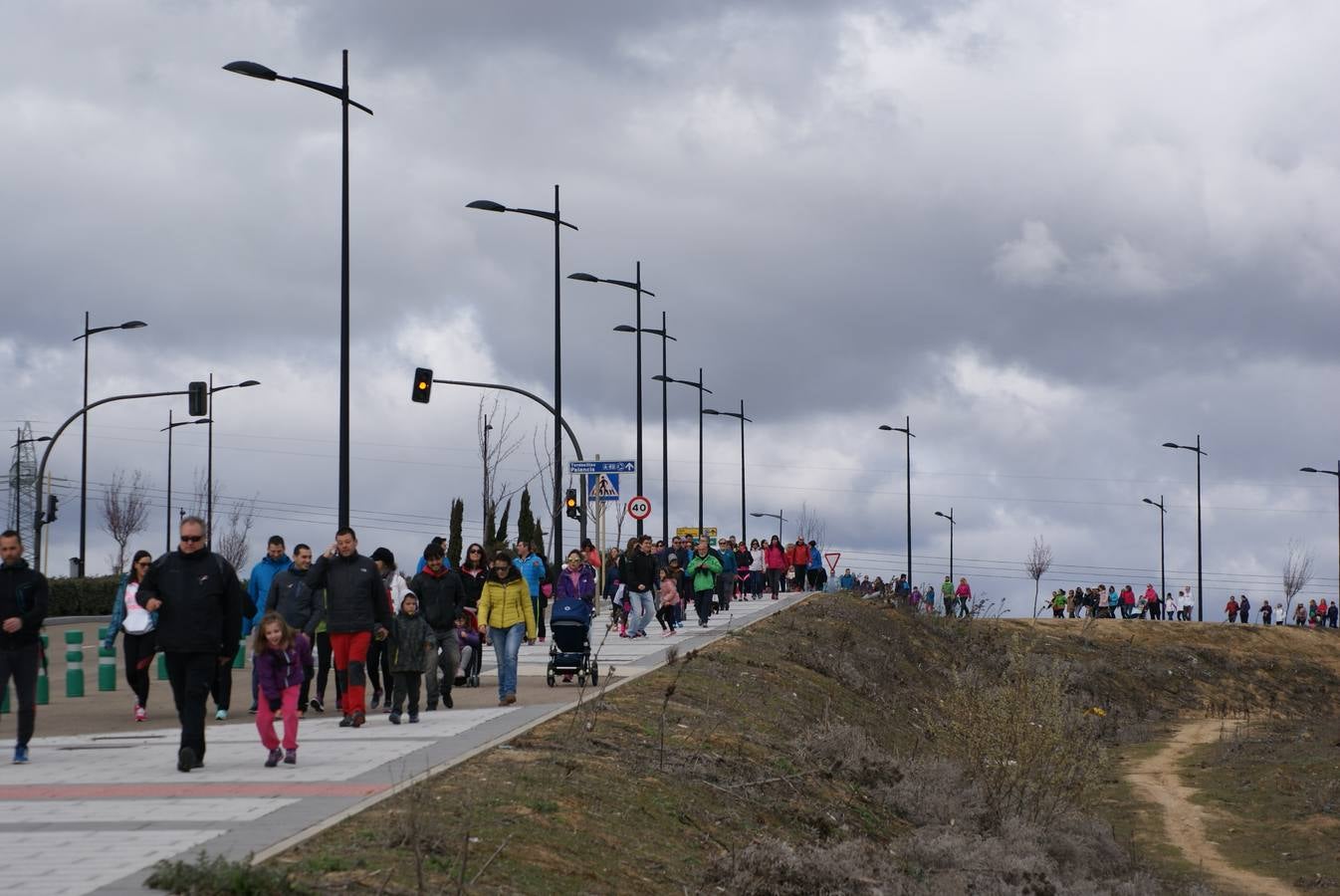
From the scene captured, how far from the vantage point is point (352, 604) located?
647 inches

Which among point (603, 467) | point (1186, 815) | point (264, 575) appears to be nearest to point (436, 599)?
point (264, 575)

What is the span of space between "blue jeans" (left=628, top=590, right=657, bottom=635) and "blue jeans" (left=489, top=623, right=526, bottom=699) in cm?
1286

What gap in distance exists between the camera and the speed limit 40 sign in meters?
47.5

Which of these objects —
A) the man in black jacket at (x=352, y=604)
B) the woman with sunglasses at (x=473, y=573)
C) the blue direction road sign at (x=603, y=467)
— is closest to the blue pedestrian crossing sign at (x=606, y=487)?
the blue direction road sign at (x=603, y=467)

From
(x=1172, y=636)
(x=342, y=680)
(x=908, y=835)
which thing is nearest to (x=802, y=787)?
(x=908, y=835)

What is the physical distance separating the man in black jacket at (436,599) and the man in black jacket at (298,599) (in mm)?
1082

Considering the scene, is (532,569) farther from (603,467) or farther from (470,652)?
(603,467)

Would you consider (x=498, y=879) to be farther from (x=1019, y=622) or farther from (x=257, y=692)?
(x=1019, y=622)

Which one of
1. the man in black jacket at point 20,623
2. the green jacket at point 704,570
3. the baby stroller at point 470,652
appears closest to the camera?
the man in black jacket at point 20,623

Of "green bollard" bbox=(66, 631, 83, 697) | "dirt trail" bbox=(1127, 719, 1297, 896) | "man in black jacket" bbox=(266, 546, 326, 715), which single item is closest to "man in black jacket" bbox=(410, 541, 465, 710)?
"man in black jacket" bbox=(266, 546, 326, 715)

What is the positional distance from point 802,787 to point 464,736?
3.06 m

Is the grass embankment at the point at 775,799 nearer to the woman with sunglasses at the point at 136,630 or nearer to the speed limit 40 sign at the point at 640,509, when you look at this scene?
the woman with sunglasses at the point at 136,630

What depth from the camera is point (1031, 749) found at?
794 inches

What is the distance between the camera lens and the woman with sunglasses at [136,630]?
1881 centimetres
